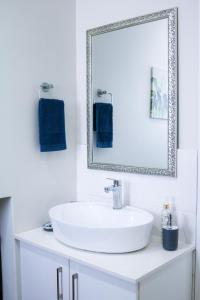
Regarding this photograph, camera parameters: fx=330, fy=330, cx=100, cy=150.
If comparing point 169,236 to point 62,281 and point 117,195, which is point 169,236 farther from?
point 62,281

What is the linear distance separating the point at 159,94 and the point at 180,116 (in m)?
0.18

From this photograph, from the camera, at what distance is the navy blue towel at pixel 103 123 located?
1980 millimetres

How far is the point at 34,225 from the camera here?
189 cm

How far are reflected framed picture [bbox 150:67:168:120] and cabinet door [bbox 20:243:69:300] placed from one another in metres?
0.88

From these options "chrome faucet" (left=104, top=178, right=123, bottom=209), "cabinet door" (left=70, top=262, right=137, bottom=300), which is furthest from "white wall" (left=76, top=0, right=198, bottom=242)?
"cabinet door" (left=70, top=262, right=137, bottom=300)

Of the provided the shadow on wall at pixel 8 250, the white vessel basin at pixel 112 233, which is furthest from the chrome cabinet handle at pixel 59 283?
the shadow on wall at pixel 8 250

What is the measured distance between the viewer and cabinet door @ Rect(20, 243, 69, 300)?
1578 mm

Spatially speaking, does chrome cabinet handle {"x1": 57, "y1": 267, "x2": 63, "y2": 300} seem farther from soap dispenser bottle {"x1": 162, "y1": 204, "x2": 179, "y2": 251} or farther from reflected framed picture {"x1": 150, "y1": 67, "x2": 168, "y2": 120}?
reflected framed picture {"x1": 150, "y1": 67, "x2": 168, "y2": 120}

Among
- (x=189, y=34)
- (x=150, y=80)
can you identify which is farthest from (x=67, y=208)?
(x=189, y=34)

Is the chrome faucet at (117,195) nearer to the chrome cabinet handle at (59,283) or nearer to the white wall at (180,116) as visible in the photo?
the white wall at (180,116)

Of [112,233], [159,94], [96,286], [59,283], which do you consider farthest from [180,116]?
[59,283]

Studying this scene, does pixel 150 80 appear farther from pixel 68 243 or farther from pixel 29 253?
pixel 29 253

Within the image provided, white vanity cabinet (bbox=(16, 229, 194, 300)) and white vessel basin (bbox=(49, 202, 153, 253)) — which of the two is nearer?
white vanity cabinet (bbox=(16, 229, 194, 300))

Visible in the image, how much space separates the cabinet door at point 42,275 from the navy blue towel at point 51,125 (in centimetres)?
57
